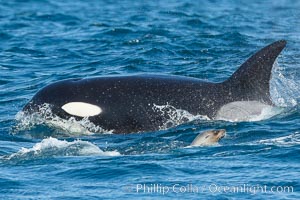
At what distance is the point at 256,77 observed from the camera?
1497 cm

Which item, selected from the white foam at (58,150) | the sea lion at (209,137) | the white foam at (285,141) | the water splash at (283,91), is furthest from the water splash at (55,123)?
the water splash at (283,91)

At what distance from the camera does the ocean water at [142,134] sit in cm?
1123

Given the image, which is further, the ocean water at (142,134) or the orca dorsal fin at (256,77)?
the orca dorsal fin at (256,77)

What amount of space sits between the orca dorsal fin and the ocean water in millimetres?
422

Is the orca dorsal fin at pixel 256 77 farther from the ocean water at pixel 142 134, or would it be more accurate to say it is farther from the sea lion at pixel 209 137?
the sea lion at pixel 209 137

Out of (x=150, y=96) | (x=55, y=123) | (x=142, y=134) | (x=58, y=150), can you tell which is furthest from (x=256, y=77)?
(x=58, y=150)

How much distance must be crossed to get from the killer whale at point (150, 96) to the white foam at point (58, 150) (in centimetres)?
→ 151

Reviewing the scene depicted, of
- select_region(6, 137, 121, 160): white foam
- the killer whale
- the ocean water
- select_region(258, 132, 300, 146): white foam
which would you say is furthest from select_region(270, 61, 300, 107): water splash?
select_region(6, 137, 121, 160): white foam

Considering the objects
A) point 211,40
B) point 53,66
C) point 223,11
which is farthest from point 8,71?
→ point 223,11

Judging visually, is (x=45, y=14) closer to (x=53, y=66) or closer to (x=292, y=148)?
(x=53, y=66)

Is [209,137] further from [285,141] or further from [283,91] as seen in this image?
[283,91]

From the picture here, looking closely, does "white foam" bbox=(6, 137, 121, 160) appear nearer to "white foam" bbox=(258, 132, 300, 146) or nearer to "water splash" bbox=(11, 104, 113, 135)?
"water splash" bbox=(11, 104, 113, 135)

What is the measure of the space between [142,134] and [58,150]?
1.90 m

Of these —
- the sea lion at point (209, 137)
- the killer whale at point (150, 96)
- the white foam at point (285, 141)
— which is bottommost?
the white foam at point (285, 141)
